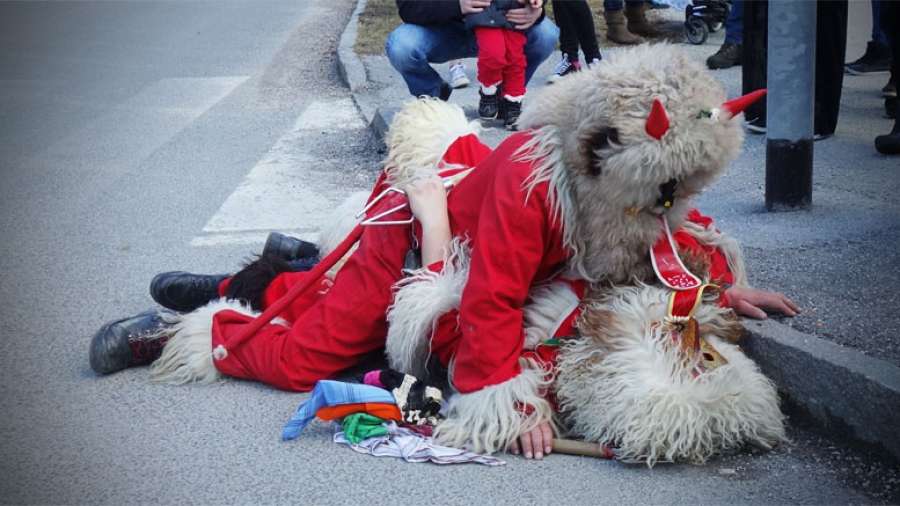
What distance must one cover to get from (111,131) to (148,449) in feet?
15.9

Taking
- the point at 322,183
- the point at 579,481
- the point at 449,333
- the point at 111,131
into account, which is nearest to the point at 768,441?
the point at 579,481

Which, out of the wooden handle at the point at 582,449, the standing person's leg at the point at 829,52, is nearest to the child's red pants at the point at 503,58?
the standing person's leg at the point at 829,52

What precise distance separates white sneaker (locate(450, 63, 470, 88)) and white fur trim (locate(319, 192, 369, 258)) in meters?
4.05

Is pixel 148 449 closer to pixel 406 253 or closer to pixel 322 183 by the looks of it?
pixel 406 253

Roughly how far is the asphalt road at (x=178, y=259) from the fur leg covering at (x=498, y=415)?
0.08m

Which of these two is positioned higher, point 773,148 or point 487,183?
point 487,183

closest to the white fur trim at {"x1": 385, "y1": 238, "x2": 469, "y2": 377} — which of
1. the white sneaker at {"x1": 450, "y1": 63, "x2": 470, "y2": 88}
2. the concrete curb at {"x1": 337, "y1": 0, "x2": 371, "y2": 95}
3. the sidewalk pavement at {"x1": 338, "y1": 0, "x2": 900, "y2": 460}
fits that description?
the sidewalk pavement at {"x1": 338, "y1": 0, "x2": 900, "y2": 460}

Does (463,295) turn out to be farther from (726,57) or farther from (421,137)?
(726,57)

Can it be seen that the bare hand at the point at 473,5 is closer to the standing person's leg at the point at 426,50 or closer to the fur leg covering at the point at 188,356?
the standing person's leg at the point at 426,50

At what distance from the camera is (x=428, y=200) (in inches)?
131

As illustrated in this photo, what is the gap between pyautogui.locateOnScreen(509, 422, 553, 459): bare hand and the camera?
2865mm

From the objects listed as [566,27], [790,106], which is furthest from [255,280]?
[566,27]

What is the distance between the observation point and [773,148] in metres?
4.48

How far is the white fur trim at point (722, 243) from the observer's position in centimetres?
321
